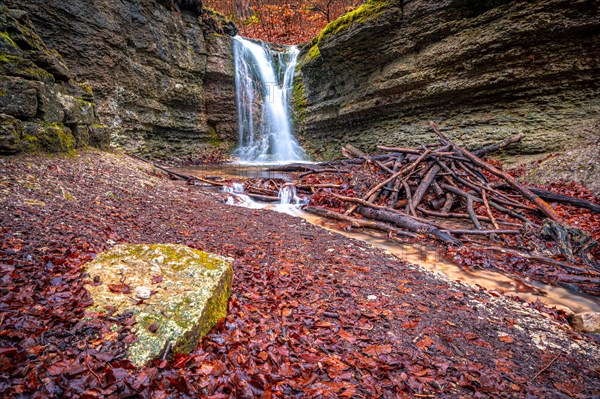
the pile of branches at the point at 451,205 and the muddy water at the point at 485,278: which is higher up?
the pile of branches at the point at 451,205

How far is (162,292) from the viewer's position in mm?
2092

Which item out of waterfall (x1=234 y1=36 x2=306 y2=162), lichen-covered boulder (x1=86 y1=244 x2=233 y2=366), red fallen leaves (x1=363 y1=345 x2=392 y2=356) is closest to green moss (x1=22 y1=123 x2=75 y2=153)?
lichen-covered boulder (x1=86 y1=244 x2=233 y2=366)

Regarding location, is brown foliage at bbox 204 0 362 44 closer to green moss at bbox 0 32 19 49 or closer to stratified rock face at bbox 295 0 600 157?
stratified rock face at bbox 295 0 600 157

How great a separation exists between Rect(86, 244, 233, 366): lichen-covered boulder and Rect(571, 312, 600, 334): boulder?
3811 millimetres

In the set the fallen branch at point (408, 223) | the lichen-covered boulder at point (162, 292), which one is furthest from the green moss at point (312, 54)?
the lichen-covered boulder at point (162, 292)

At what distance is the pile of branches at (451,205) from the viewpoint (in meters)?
5.07

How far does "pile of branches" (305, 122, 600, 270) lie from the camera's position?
507 cm

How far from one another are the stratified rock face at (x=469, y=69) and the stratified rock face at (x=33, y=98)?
11.5 m

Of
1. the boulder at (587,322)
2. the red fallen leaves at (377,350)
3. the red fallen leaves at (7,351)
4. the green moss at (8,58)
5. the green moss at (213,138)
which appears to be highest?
the green moss at (8,58)

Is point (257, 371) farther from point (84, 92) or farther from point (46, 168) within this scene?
point (84, 92)

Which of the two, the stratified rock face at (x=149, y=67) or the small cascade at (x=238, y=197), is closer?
the small cascade at (x=238, y=197)

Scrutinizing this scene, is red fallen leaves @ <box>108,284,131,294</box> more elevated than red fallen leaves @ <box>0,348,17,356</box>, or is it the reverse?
red fallen leaves @ <box>0,348,17,356</box>

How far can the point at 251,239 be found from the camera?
184 inches

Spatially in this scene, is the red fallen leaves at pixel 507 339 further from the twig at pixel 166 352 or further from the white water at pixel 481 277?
the twig at pixel 166 352
